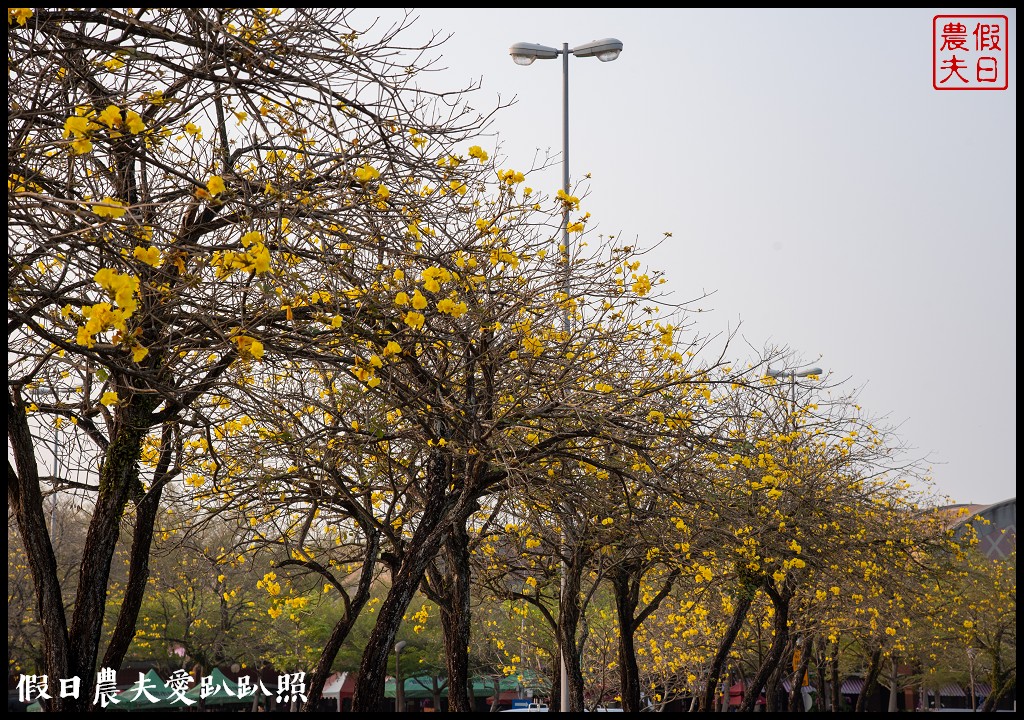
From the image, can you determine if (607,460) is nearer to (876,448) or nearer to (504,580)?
(504,580)

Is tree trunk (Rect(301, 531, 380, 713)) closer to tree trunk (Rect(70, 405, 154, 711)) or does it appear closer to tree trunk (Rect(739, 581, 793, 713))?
tree trunk (Rect(70, 405, 154, 711))

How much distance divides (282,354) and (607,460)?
4.77m

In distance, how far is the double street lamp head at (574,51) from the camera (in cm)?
1231

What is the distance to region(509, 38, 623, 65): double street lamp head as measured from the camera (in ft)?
40.4

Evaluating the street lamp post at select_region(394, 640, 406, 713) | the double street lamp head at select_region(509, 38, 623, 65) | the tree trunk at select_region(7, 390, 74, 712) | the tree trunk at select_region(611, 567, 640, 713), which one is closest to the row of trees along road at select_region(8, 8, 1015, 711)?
the tree trunk at select_region(7, 390, 74, 712)

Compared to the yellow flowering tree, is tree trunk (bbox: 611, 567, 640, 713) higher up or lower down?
lower down

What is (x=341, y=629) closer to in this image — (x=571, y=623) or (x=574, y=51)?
(x=571, y=623)

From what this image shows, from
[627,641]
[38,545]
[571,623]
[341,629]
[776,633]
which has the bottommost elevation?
[776,633]

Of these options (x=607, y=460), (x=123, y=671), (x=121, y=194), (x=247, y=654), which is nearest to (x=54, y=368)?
(x=121, y=194)

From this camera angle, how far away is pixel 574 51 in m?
12.7

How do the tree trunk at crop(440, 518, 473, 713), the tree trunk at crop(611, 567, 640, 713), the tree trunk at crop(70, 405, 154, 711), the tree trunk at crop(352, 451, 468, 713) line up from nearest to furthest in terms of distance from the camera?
the tree trunk at crop(70, 405, 154, 711)
the tree trunk at crop(352, 451, 468, 713)
the tree trunk at crop(440, 518, 473, 713)
the tree trunk at crop(611, 567, 640, 713)

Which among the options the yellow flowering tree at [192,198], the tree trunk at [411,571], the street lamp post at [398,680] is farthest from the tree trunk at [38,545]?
the street lamp post at [398,680]

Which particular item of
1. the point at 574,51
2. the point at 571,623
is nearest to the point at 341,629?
the point at 571,623

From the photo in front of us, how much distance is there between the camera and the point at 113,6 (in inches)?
196
